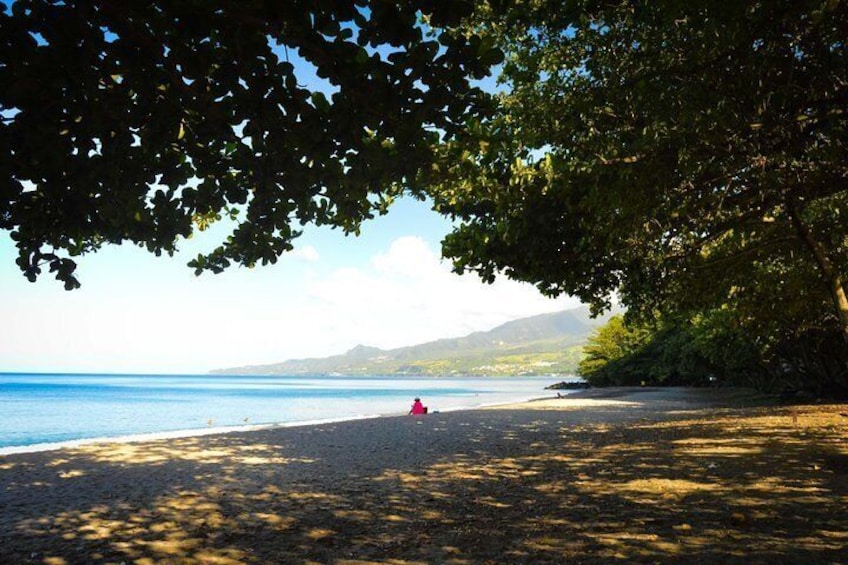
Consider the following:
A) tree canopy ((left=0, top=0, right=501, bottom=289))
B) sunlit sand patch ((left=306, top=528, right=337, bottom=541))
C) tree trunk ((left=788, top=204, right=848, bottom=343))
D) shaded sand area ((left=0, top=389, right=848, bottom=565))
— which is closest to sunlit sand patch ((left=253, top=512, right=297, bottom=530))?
shaded sand area ((left=0, top=389, right=848, bottom=565))

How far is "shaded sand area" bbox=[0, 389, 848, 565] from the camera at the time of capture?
237 inches

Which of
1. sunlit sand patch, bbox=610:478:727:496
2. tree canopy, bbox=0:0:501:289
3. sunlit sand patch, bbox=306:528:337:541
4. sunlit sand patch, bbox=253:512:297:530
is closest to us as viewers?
tree canopy, bbox=0:0:501:289

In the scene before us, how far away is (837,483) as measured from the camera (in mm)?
8172

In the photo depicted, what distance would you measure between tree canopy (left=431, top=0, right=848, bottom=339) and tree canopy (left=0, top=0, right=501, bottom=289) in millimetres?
928

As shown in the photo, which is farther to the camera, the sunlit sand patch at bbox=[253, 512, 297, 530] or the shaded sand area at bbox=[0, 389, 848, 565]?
the sunlit sand patch at bbox=[253, 512, 297, 530]

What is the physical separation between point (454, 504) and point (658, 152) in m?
6.78

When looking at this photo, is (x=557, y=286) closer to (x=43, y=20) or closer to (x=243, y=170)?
(x=243, y=170)

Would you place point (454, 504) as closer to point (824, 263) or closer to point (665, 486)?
point (665, 486)

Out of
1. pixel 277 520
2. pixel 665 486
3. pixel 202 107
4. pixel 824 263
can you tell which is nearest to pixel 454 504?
pixel 277 520

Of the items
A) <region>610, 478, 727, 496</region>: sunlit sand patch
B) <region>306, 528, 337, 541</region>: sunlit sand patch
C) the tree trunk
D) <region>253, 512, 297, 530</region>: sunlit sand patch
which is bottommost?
<region>253, 512, 297, 530</region>: sunlit sand patch

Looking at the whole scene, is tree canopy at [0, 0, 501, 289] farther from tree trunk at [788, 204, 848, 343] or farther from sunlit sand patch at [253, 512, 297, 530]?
tree trunk at [788, 204, 848, 343]

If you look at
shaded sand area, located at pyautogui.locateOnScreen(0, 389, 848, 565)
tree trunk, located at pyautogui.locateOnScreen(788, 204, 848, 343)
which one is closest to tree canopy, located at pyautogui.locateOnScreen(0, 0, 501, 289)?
shaded sand area, located at pyautogui.locateOnScreen(0, 389, 848, 565)

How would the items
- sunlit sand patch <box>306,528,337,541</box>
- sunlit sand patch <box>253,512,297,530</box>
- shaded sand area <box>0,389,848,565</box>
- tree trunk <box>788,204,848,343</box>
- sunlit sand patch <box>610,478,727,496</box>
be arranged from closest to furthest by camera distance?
1. shaded sand area <box>0,389,848,565</box>
2. sunlit sand patch <box>306,528,337,541</box>
3. sunlit sand patch <box>253,512,297,530</box>
4. sunlit sand patch <box>610,478,727,496</box>
5. tree trunk <box>788,204,848,343</box>

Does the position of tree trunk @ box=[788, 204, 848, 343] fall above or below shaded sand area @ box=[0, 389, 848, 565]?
above
